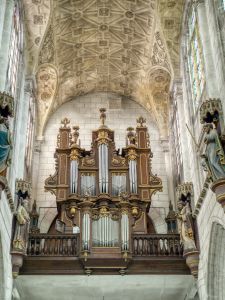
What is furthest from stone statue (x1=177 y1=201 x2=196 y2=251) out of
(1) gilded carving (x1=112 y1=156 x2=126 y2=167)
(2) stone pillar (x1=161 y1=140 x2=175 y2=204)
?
(2) stone pillar (x1=161 y1=140 x2=175 y2=204)

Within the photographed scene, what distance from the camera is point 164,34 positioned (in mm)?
21984

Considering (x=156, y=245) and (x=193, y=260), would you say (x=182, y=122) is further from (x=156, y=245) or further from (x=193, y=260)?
(x=193, y=260)

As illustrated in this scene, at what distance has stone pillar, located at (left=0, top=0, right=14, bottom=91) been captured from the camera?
1553 centimetres

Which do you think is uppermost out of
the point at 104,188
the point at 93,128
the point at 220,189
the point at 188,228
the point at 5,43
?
the point at 93,128

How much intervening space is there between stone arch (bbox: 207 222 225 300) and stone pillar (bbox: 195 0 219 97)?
13.7 feet

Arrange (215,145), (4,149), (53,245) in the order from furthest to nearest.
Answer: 1. (53,245)
2. (215,145)
3. (4,149)

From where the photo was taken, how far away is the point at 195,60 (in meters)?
19.7

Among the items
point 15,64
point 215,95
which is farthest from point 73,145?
point 215,95

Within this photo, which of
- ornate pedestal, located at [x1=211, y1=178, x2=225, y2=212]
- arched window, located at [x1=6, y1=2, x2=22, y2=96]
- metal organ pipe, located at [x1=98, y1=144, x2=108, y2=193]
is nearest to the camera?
ornate pedestal, located at [x1=211, y1=178, x2=225, y2=212]

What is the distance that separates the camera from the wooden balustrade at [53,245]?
1825 cm

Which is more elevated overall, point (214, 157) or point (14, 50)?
point (14, 50)

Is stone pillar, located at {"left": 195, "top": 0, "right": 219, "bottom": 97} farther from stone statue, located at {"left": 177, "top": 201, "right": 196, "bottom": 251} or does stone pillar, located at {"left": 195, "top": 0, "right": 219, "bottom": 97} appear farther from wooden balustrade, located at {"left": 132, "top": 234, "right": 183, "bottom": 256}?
wooden balustrade, located at {"left": 132, "top": 234, "right": 183, "bottom": 256}

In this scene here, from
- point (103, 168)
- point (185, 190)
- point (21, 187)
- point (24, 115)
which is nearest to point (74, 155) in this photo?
point (103, 168)

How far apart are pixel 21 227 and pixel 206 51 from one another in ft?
27.4
